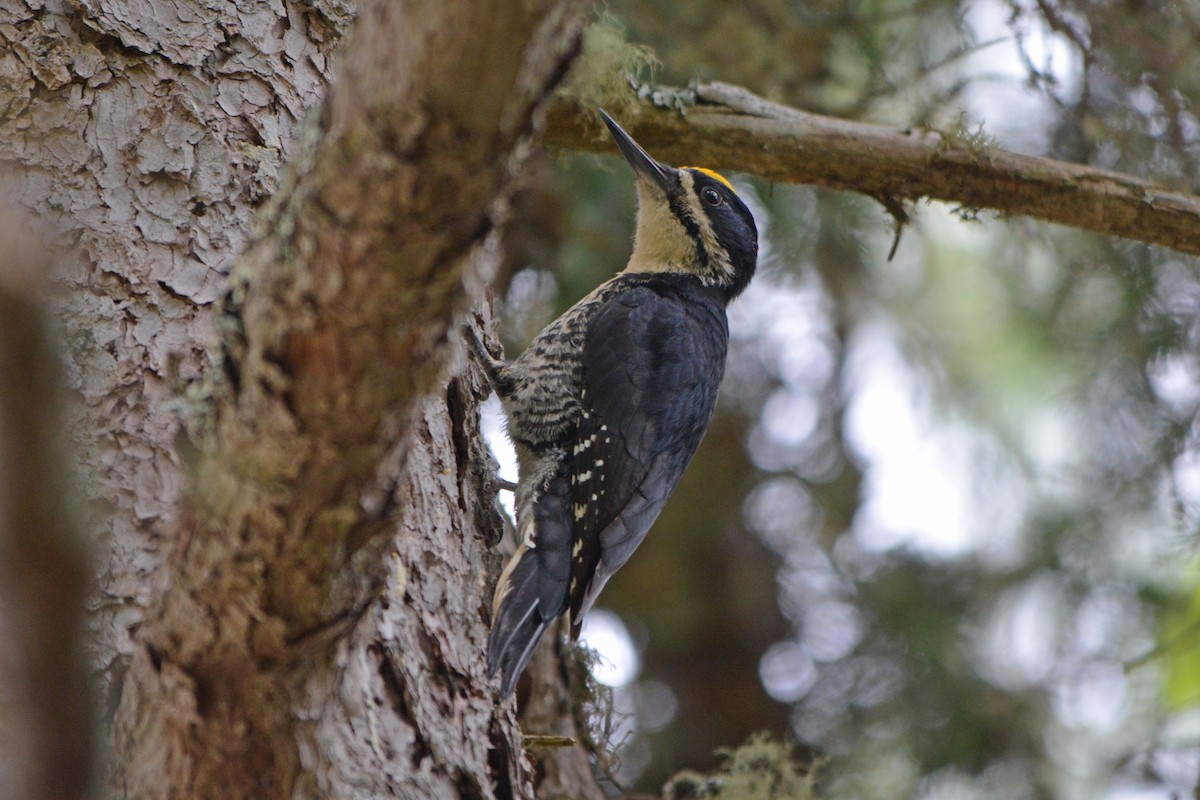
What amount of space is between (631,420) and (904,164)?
1079mm

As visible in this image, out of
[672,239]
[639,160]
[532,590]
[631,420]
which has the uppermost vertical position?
[672,239]

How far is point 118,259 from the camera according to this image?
2.25m

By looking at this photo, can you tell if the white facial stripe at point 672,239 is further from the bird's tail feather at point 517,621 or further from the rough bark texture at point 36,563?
the rough bark texture at point 36,563

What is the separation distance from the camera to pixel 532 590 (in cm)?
269

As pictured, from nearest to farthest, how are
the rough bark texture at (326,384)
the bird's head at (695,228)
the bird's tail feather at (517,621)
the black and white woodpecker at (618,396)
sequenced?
1. the rough bark texture at (326,384)
2. the bird's tail feather at (517,621)
3. the black and white woodpecker at (618,396)
4. the bird's head at (695,228)

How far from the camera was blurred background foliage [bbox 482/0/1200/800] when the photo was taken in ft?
13.4

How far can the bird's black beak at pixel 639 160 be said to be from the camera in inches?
127

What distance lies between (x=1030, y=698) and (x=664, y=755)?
164cm

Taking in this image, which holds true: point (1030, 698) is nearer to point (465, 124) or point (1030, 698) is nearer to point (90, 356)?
point (90, 356)

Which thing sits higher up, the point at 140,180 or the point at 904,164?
the point at 904,164

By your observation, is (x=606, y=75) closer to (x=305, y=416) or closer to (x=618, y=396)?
(x=618, y=396)

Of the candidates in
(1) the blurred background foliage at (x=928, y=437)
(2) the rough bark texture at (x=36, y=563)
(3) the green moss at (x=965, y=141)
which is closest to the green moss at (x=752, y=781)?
(1) the blurred background foliage at (x=928, y=437)

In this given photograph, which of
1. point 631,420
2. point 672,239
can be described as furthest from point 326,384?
point 672,239

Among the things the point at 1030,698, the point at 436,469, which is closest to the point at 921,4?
the point at 436,469
